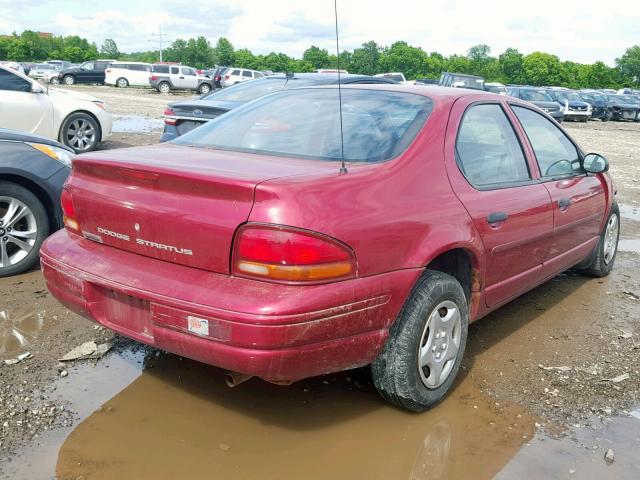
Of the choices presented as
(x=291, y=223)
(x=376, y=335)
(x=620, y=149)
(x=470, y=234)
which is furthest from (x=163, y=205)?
(x=620, y=149)

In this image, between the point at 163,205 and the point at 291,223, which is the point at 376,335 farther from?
the point at 163,205

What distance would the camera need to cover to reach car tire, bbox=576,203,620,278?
5414mm

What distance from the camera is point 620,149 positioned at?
58.3 feet

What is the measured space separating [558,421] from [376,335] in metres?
1.09

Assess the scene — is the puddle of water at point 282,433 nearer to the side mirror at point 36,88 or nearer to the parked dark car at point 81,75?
the side mirror at point 36,88

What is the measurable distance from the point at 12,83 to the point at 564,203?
7.83 metres

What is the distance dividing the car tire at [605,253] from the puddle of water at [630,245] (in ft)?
3.36

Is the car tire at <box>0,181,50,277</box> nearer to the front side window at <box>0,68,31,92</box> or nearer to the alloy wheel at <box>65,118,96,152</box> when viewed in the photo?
the front side window at <box>0,68,31,92</box>

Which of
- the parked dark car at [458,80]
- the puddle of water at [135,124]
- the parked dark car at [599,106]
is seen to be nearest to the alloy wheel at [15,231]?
the puddle of water at [135,124]

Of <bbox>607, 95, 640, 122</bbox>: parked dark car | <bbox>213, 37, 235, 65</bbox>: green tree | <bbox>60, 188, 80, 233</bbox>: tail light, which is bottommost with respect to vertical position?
<bbox>60, 188, 80, 233</bbox>: tail light

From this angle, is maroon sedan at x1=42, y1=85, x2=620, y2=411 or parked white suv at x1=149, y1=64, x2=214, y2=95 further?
parked white suv at x1=149, y1=64, x2=214, y2=95

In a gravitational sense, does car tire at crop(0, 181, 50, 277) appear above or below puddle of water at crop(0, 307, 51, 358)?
above

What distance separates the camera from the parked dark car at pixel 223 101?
8.02 metres

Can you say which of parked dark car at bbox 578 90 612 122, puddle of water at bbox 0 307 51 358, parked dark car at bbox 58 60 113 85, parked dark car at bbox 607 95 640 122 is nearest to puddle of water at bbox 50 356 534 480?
puddle of water at bbox 0 307 51 358
